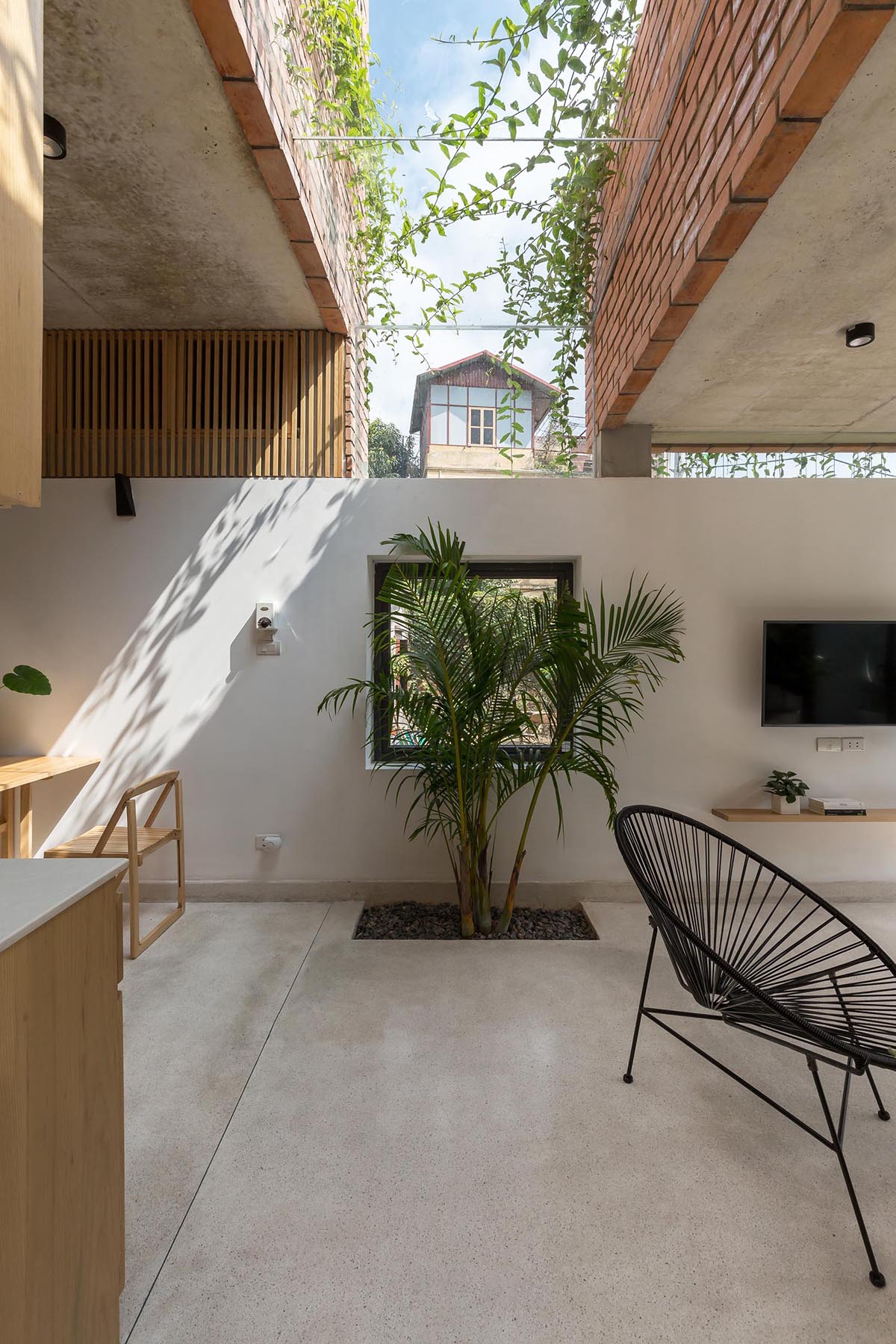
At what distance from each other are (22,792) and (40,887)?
2848 mm

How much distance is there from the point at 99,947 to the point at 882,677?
370 cm

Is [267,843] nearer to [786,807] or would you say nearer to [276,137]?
[786,807]

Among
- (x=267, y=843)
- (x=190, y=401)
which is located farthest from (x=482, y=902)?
(x=190, y=401)

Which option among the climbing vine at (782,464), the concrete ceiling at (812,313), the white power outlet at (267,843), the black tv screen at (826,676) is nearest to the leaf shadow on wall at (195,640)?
the white power outlet at (267,843)

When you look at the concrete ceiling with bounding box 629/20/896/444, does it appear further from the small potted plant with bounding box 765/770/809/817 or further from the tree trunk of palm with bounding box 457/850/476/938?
the tree trunk of palm with bounding box 457/850/476/938

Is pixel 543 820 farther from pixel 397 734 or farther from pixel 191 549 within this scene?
pixel 191 549

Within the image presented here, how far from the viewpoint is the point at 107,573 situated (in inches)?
143

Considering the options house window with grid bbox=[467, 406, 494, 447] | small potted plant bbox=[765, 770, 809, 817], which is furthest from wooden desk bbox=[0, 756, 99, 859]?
small potted plant bbox=[765, 770, 809, 817]

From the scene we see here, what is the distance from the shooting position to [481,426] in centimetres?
398

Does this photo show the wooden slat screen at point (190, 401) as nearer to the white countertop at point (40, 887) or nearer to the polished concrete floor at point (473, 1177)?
the polished concrete floor at point (473, 1177)

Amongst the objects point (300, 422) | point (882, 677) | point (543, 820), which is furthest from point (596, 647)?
point (300, 422)

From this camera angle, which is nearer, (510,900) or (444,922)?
(510,900)

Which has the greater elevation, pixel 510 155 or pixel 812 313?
pixel 510 155

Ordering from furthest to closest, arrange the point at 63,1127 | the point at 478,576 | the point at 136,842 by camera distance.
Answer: the point at 478,576, the point at 136,842, the point at 63,1127
